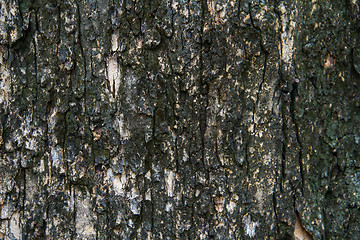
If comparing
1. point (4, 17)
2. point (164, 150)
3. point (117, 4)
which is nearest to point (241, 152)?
point (164, 150)

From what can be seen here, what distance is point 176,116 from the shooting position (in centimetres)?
115

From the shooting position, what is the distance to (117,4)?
1.14 m

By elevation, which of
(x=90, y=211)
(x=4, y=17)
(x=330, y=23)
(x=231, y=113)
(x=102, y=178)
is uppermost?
(x=4, y=17)

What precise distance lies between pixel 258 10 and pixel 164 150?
0.61 meters

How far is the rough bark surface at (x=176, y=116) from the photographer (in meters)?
1.14

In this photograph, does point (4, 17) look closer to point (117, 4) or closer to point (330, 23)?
point (117, 4)

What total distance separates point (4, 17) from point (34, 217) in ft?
2.57

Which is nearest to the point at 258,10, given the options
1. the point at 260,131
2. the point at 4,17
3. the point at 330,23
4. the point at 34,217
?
the point at 330,23

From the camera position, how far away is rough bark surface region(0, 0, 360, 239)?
1.14 m

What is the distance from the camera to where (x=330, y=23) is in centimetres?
121

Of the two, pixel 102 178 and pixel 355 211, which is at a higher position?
pixel 102 178

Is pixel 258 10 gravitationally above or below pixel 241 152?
above

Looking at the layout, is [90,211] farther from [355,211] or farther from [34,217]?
[355,211]

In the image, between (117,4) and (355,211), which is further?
(355,211)
